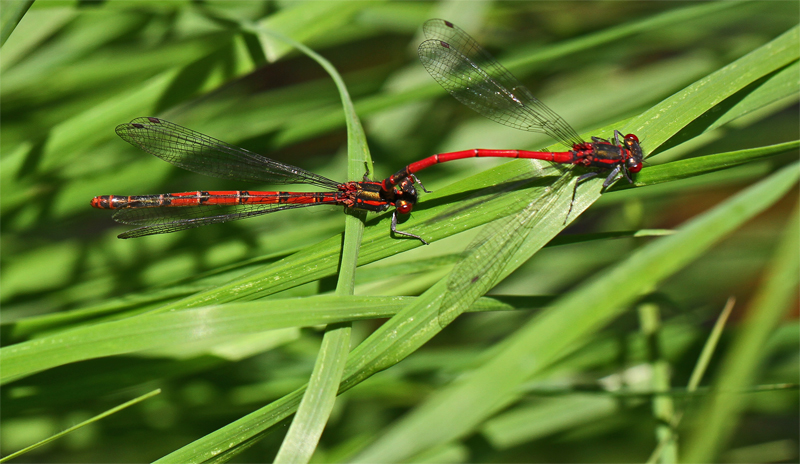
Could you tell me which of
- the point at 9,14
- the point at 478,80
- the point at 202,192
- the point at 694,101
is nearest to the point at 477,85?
the point at 478,80

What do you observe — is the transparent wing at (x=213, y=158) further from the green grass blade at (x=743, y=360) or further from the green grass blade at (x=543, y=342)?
the green grass blade at (x=743, y=360)

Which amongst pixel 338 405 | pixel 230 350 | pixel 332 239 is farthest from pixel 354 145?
pixel 338 405

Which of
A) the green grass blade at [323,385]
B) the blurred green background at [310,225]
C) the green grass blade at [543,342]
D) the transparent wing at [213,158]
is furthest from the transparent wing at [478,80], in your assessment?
the green grass blade at [323,385]

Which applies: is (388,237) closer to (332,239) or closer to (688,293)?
(332,239)

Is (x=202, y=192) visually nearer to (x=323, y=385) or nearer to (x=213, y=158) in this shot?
(x=213, y=158)

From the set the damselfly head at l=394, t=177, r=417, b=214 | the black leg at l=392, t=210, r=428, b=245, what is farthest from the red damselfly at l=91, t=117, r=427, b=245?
the black leg at l=392, t=210, r=428, b=245
